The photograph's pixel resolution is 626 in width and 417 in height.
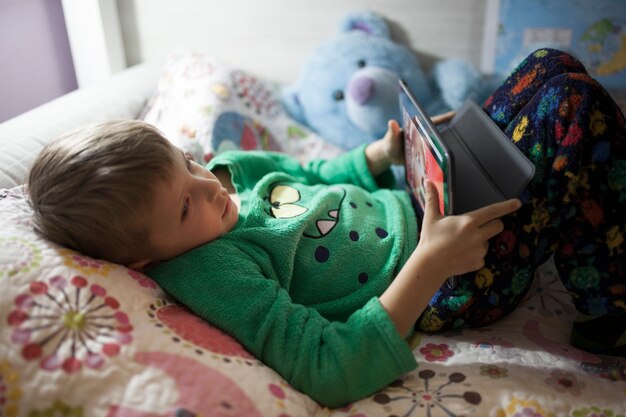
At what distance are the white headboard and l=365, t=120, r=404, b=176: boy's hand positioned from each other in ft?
1.67

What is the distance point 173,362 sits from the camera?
0.69 meters

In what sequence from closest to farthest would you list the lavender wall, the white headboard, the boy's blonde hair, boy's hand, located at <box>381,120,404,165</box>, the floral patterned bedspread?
1. the floral patterned bedspread
2. the boy's blonde hair
3. boy's hand, located at <box>381,120,404,165</box>
4. the lavender wall
5. the white headboard

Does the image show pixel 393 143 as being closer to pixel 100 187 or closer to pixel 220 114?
pixel 220 114

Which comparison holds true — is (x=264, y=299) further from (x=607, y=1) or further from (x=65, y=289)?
(x=607, y=1)

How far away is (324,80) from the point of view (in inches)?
59.2

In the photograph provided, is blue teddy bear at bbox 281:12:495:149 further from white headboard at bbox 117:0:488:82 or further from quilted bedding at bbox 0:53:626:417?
quilted bedding at bbox 0:53:626:417

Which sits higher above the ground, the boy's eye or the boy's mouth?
the boy's eye

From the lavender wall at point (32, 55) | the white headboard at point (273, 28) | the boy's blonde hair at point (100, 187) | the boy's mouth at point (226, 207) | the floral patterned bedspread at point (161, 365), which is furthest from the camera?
the white headboard at point (273, 28)

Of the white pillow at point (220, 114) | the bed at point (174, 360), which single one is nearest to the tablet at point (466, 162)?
the bed at point (174, 360)

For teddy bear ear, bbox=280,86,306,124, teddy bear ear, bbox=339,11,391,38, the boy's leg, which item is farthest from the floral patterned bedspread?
teddy bear ear, bbox=339,11,391,38

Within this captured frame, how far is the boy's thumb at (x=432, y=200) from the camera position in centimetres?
80

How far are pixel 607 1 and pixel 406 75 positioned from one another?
511 mm

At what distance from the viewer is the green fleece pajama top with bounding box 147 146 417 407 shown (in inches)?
29.8

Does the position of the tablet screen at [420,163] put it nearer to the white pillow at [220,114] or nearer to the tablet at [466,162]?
the tablet at [466,162]
